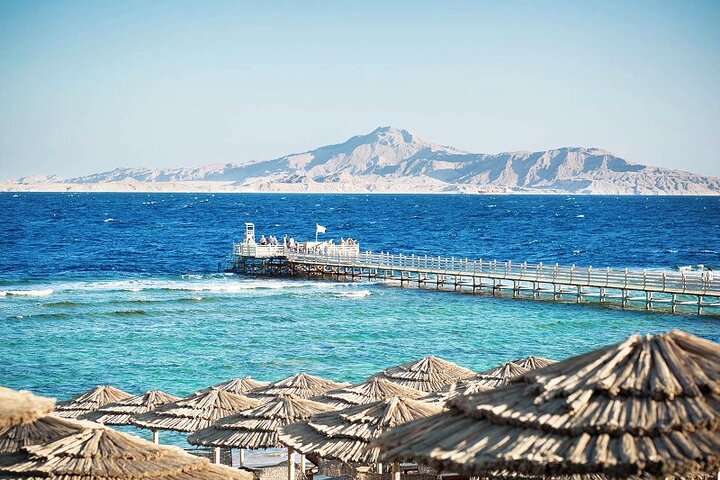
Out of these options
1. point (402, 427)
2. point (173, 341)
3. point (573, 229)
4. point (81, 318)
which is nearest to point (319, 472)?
point (402, 427)

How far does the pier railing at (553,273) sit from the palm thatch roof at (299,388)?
25237 millimetres

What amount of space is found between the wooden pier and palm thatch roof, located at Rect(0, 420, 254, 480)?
32924 millimetres

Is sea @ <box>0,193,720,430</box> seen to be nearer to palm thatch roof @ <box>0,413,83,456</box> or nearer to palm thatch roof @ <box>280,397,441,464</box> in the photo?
palm thatch roof @ <box>280,397,441,464</box>

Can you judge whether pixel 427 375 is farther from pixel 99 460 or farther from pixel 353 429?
pixel 99 460

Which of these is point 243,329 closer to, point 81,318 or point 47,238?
point 81,318

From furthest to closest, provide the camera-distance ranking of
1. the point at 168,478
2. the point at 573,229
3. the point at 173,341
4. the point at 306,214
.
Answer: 1. the point at 306,214
2. the point at 573,229
3. the point at 173,341
4. the point at 168,478

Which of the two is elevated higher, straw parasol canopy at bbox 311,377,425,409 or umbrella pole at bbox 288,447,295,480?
straw parasol canopy at bbox 311,377,425,409

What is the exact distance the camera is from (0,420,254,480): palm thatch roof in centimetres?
1036

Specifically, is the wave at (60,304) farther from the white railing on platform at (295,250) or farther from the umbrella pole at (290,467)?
the umbrella pole at (290,467)

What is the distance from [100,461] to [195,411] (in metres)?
7.49

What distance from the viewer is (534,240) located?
359 ft

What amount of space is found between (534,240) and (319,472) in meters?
94.6

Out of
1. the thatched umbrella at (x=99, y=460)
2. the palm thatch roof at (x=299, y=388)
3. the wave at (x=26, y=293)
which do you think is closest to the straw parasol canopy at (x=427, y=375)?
the palm thatch roof at (x=299, y=388)

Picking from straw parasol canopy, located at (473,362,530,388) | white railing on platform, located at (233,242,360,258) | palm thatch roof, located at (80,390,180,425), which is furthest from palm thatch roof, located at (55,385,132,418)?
white railing on platform, located at (233,242,360,258)
